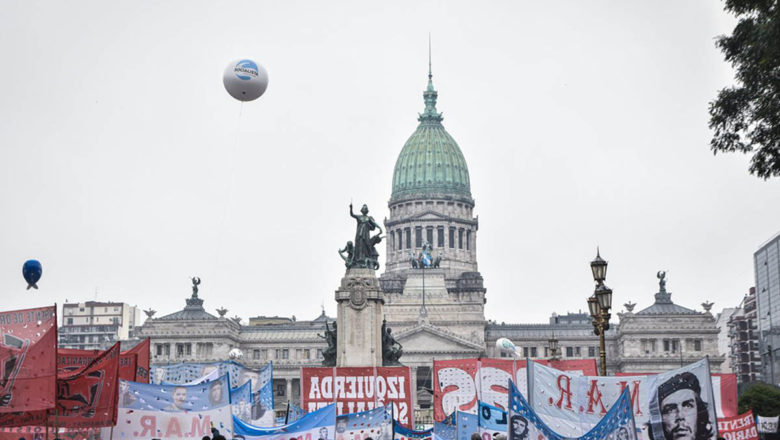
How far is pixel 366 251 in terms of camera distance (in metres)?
57.2

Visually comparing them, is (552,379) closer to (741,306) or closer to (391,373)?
(391,373)

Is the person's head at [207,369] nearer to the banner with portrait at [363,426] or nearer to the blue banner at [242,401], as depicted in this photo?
the blue banner at [242,401]

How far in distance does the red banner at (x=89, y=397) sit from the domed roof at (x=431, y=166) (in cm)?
14524

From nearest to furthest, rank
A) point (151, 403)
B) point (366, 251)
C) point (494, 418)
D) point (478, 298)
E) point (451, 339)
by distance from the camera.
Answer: point (151, 403)
point (494, 418)
point (366, 251)
point (451, 339)
point (478, 298)

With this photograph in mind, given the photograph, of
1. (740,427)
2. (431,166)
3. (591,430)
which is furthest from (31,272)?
(431,166)

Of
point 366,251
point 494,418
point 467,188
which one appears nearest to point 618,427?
point 494,418

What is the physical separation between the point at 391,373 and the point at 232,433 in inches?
548

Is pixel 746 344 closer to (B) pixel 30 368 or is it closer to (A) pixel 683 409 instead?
(A) pixel 683 409

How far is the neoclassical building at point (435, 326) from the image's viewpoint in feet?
466

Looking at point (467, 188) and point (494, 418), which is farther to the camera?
point (467, 188)

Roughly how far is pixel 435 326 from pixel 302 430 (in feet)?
389

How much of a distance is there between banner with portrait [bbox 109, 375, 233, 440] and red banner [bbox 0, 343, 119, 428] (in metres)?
2.05

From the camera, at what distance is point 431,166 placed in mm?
170000

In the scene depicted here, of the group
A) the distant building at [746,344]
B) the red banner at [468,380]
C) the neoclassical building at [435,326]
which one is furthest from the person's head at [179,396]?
the distant building at [746,344]
